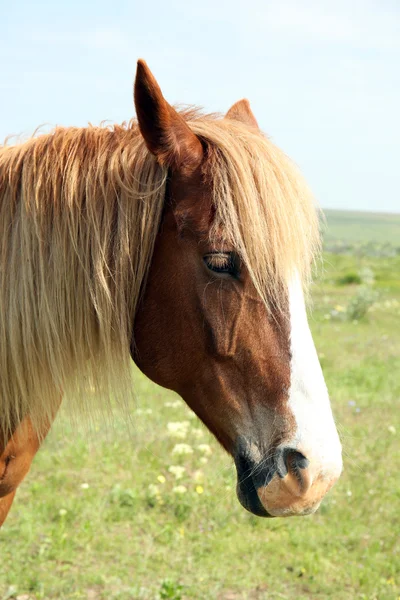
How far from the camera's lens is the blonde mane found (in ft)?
6.13

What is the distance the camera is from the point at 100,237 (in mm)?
1961

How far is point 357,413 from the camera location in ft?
22.4

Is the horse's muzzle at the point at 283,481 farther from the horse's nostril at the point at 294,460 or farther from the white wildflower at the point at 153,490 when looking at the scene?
the white wildflower at the point at 153,490

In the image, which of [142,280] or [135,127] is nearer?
[142,280]

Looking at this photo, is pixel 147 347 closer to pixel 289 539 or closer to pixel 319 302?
pixel 289 539

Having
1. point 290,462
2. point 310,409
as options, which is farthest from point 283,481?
point 310,409

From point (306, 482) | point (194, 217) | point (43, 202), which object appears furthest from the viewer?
point (43, 202)

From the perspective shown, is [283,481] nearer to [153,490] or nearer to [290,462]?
[290,462]

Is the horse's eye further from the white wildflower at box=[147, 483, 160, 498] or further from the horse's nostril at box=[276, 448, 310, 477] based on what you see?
the white wildflower at box=[147, 483, 160, 498]

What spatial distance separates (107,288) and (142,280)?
117mm

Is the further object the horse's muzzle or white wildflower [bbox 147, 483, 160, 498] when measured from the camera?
white wildflower [bbox 147, 483, 160, 498]

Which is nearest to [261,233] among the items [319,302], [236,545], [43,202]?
[43,202]

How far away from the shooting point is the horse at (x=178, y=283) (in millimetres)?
1807

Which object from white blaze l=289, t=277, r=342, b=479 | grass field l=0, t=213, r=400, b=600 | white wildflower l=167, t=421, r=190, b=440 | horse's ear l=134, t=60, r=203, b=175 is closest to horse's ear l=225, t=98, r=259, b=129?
horse's ear l=134, t=60, r=203, b=175
